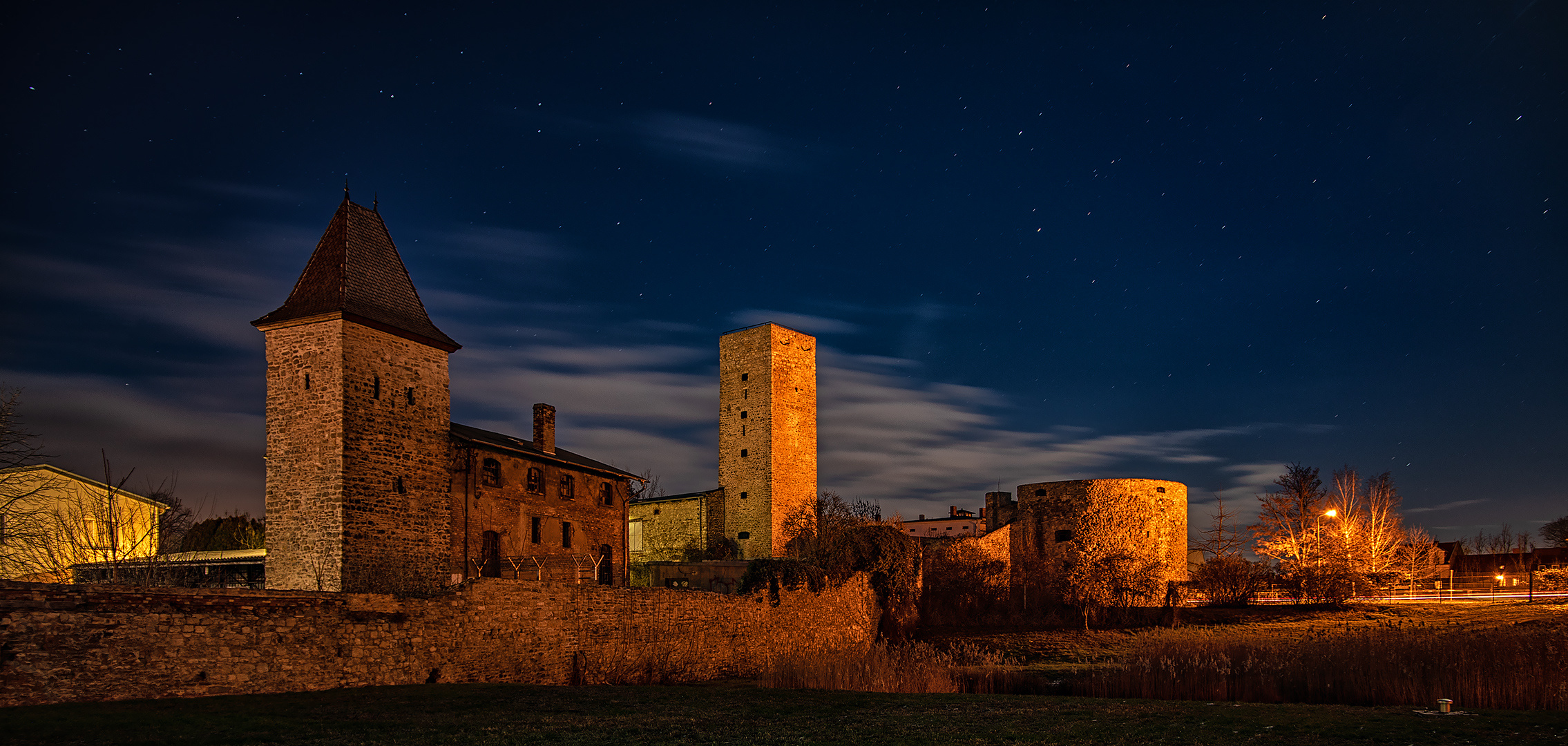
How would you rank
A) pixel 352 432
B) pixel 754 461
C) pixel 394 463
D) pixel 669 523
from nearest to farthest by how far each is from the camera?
pixel 352 432
pixel 394 463
pixel 669 523
pixel 754 461

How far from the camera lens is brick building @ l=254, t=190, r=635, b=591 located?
24125 mm

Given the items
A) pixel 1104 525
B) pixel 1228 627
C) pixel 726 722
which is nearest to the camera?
pixel 726 722

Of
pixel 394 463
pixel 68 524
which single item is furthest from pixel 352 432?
pixel 68 524

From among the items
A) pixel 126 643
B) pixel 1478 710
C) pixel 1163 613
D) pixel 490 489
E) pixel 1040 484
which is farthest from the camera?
pixel 1040 484

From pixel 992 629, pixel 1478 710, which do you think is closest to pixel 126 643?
pixel 1478 710

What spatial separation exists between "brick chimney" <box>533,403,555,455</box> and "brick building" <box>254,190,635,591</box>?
9.25 feet

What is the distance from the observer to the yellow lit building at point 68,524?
26.0m

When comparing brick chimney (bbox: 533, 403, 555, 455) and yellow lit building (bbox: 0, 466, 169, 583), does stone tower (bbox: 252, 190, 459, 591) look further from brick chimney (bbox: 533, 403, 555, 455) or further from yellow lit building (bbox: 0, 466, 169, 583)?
brick chimney (bbox: 533, 403, 555, 455)

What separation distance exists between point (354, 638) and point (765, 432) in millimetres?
32747

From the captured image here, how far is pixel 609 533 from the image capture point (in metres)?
35.2

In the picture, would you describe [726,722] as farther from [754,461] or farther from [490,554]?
[754,461]

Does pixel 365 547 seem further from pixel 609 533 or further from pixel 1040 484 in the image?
pixel 1040 484

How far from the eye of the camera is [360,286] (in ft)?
86.6

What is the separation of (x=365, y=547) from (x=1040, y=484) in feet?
102
